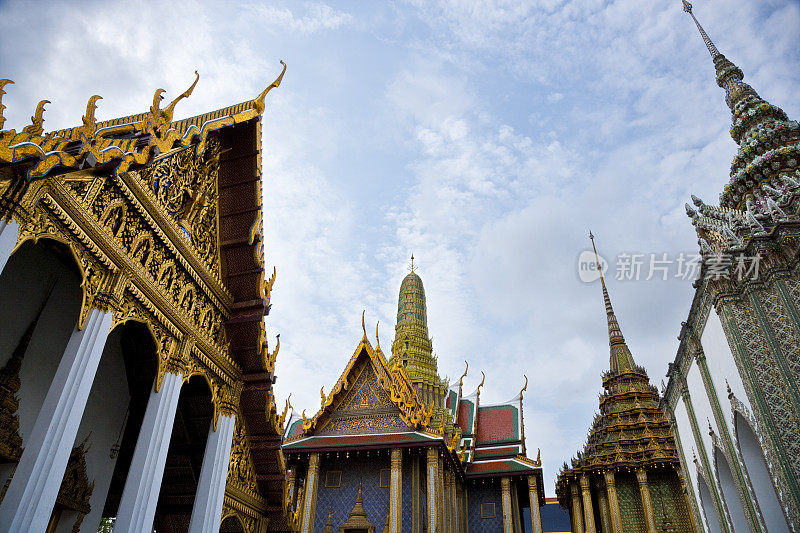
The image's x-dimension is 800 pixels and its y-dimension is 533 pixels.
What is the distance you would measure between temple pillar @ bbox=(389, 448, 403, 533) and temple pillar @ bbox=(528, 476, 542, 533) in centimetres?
459

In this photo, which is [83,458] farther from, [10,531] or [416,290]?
[416,290]

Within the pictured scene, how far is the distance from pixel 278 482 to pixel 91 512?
2.23 m

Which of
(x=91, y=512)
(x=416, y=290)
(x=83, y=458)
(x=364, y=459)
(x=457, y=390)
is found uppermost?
(x=416, y=290)

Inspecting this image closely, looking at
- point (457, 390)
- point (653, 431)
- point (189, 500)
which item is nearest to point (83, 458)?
point (189, 500)

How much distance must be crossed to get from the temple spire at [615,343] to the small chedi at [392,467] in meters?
9.97

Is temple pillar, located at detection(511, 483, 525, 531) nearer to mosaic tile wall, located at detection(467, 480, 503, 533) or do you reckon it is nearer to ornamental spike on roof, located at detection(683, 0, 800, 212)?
mosaic tile wall, located at detection(467, 480, 503, 533)

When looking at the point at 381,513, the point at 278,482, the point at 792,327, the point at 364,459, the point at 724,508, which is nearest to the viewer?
the point at 278,482

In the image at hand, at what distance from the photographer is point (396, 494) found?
14.1 m

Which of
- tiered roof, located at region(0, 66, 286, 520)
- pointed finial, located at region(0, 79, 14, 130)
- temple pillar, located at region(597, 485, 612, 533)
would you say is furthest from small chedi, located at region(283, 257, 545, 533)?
pointed finial, located at region(0, 79, 14, 130)

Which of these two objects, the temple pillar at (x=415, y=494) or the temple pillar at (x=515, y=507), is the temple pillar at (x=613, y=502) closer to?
the temple pillar at (x=515, y=507)

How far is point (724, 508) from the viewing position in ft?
39.0

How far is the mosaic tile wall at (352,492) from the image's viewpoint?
14586 millimetres

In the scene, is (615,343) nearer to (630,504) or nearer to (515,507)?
(630,504)

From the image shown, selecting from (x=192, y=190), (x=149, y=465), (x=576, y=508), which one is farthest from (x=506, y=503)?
(x=192, y=190)
